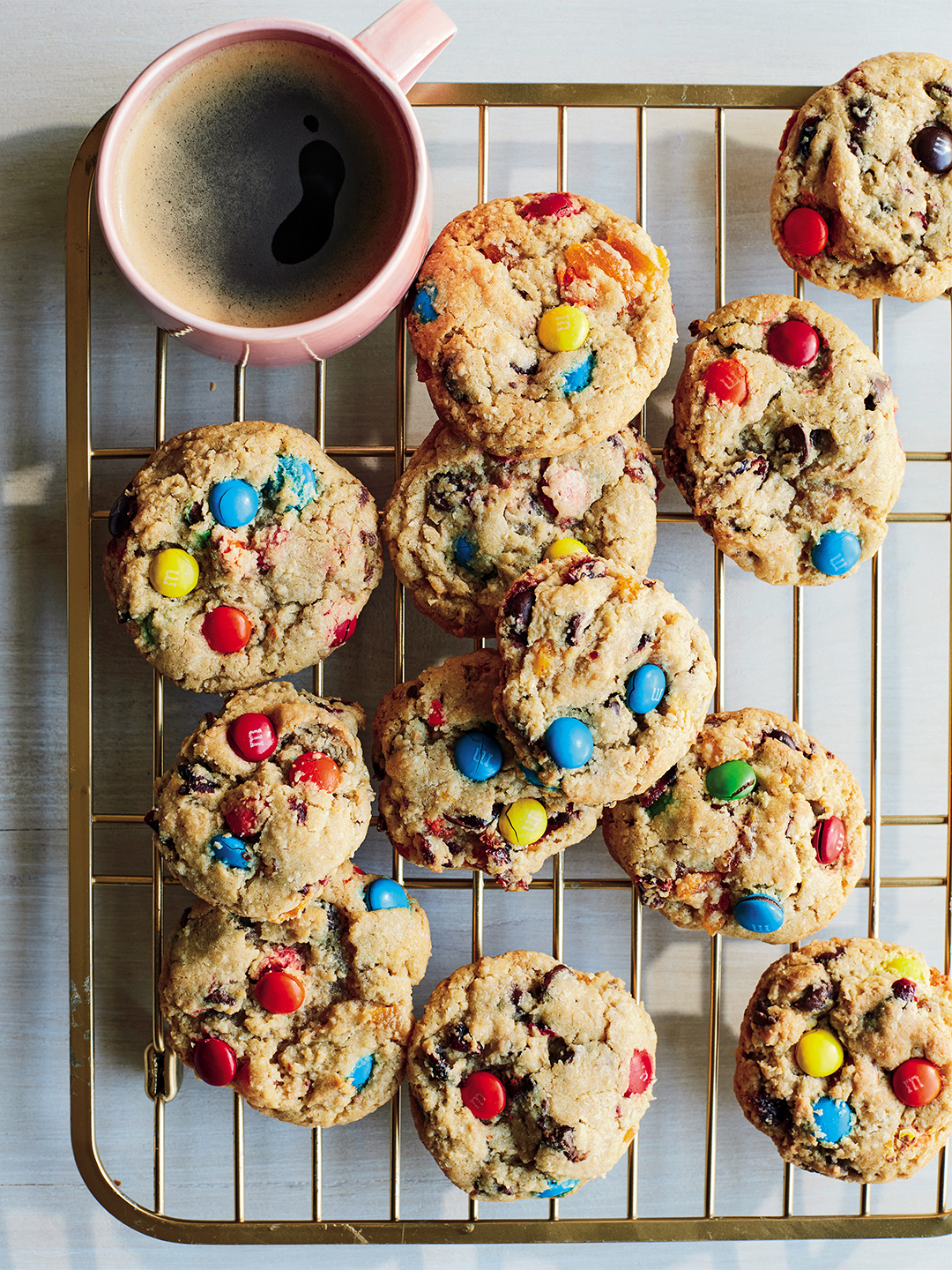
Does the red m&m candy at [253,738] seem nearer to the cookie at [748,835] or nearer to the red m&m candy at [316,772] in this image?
the red m&m candy at [316,772]

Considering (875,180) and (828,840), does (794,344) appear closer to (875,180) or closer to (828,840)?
(875,180)

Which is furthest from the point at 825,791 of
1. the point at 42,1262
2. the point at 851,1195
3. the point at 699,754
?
the point at 42,1262

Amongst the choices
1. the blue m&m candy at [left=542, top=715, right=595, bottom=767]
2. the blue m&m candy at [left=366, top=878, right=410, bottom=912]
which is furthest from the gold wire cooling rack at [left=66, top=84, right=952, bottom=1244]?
the blue m&m candy at [left=542, top=715, right=595, bottom=767]

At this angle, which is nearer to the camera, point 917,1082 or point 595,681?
point 595,681

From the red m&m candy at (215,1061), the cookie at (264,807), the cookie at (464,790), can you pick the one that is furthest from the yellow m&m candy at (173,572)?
the red m&m candy at (215,1061)

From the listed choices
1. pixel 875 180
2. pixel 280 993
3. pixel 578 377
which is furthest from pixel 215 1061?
pixel 875 180

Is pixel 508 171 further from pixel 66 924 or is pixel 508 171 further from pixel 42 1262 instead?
pixel 42 1262

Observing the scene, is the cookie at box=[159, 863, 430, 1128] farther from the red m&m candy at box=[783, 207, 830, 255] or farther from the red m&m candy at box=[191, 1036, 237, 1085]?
the red m&m candy at box=[783, 207, 830, 255]
